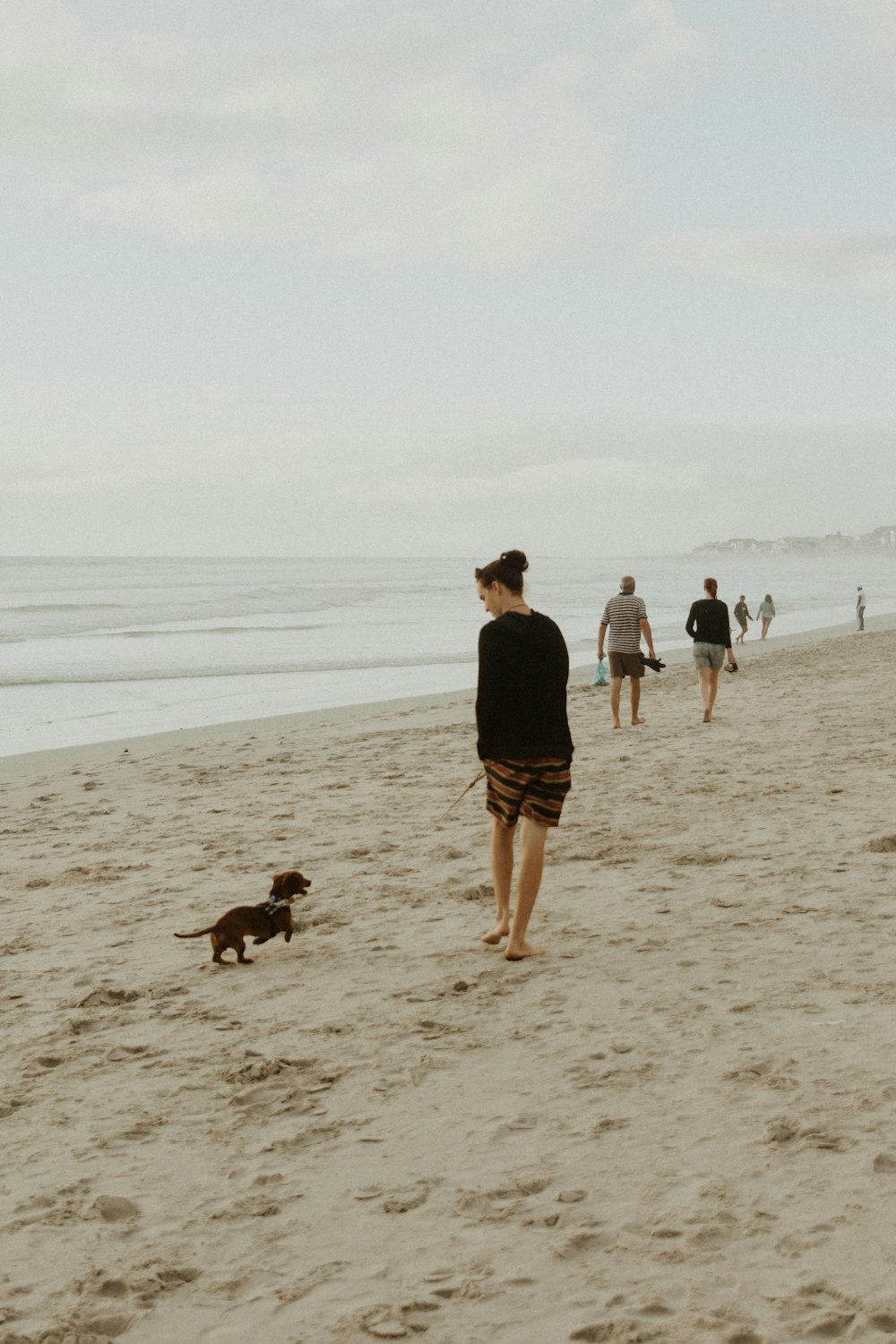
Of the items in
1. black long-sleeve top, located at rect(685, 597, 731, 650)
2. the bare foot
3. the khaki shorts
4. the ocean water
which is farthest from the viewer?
the ocean water

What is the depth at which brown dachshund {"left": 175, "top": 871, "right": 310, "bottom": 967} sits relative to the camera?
484cm

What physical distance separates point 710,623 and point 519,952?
7.50 m

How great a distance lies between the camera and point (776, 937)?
488 centimetres

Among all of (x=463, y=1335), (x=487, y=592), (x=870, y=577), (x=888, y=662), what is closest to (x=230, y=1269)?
(x=463, y=1335)

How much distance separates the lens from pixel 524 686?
14.9 ft

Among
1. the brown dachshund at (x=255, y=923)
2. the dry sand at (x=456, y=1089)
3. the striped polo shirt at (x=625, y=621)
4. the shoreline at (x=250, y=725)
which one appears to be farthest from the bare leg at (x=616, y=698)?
the brown dachshund at (x=255, y=923)

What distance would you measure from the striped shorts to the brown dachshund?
1157 millimetres

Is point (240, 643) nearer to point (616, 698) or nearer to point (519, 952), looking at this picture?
point (616, 698)

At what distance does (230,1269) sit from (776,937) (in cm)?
295

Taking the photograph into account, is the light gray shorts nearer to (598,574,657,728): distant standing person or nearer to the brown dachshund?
(598,574,657,728): distant standing person

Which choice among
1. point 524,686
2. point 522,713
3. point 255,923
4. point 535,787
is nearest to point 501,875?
point 535,787

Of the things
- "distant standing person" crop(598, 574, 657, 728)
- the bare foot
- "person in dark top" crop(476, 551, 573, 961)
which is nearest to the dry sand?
the bare foot

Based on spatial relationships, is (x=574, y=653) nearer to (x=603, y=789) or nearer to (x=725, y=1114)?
(x=603, y=789)

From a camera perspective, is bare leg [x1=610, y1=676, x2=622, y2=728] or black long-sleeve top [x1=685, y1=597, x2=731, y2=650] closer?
black long-sleeve top [x1=685, y1=597, x2=731, y2=650]
